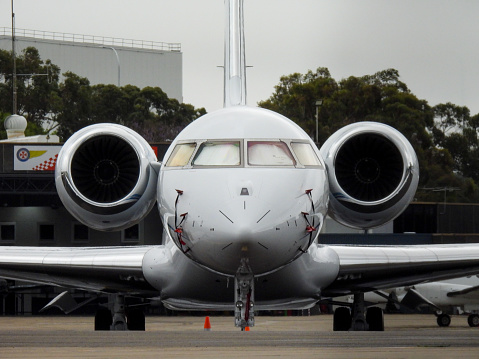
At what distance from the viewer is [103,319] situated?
21.5m

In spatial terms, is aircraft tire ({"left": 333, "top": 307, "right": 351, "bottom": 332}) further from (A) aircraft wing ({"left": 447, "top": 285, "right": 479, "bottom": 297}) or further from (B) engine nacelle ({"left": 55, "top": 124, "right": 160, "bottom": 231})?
(A) aircraft wing ({"left": 447, "top": 285, "right": 479, "bottom": 297})

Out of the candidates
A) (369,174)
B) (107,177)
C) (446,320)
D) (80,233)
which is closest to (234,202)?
(369,174)

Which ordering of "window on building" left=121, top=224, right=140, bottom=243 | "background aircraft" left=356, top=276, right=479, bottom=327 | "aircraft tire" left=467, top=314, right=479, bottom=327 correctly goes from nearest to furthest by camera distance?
"aircraft tire" left=467, top=314, right=479, bottom=327, "background aircraft" left=356, top=276, right=479, bottom=327, "window on building" left=121, top=224, right=140, bottom=243

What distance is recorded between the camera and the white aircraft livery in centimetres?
1553

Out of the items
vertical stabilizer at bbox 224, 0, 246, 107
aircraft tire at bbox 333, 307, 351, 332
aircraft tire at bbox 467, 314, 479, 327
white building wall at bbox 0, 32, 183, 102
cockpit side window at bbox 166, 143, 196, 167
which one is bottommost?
aircraft tire at bbox 467, 314, 479, 327

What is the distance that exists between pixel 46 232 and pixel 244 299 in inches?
1488

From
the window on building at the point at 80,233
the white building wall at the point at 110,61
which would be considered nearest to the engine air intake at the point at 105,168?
the window on building at the point at 80,233

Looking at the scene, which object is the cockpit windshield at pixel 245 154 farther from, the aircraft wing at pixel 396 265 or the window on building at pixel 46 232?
the window on building at pixel 46 232

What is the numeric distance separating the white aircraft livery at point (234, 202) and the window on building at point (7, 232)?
32.0 metres

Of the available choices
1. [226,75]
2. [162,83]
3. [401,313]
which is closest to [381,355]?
[226,75]

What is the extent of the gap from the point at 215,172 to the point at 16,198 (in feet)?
124

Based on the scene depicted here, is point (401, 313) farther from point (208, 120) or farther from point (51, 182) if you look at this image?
point (208, 120)

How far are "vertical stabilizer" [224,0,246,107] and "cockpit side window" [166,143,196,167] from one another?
3512mm

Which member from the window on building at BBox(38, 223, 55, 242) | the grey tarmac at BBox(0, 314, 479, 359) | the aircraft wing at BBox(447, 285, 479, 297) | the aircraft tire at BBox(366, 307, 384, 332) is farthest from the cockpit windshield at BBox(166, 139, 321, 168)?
the window on building at BBox(38, 223, 55, 242)
